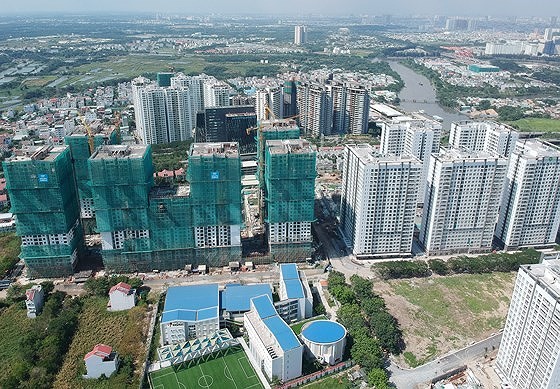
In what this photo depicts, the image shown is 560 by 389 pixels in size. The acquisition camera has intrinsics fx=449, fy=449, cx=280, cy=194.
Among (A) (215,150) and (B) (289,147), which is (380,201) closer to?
(B) (289,147)

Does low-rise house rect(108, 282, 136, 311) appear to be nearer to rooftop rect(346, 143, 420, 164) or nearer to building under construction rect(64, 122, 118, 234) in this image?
building under construction rect(64, 122, 118, 234)

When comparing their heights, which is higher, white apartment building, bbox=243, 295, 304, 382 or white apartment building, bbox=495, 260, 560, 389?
white apartment building, bbox=495, 260, 560, 389

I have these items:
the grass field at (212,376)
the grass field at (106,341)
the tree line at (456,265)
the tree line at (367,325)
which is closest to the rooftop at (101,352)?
the grass field at (106,341)

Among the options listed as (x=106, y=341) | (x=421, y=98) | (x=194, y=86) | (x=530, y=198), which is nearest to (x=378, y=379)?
(x=106, y=341)

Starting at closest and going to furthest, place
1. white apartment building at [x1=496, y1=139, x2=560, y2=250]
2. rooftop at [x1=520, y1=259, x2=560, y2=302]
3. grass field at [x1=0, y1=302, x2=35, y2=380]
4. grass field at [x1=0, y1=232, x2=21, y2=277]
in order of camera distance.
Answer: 1. rooftop at [x1=520, y1=259, x2=560, y2=302]
2. grass field at [x1=0, y1=302, x2=35, y2=380]
3. grass field at [x1=0, y1=232, x2=21, y2=277]
4. white apartment building at [x1=496, y1=139, x2=560, y2=250]

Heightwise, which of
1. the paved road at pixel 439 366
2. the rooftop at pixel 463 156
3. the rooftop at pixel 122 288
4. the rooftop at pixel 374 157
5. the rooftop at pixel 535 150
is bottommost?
the paved road at pixel 439 366

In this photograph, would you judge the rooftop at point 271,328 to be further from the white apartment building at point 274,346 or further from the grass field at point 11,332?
the grass field at point 11,332

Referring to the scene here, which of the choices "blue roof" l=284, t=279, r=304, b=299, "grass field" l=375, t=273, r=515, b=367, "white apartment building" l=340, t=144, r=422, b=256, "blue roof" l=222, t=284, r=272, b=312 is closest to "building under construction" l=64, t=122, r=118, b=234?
"blue roof" l=222, t=284, r=272, b=312
